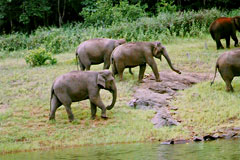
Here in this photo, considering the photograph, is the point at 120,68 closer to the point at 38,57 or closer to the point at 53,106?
the point at 53,106

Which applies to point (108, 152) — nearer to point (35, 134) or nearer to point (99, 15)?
point (35, 134)

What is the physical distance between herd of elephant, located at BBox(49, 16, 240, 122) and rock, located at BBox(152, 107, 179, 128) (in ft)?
4.07

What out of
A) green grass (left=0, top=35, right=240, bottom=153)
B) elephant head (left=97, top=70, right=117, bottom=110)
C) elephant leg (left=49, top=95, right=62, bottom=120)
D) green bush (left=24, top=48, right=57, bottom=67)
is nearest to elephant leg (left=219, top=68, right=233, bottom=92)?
green grass (left=0, top=35, right=240, bottom=153)

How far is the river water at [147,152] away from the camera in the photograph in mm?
10289

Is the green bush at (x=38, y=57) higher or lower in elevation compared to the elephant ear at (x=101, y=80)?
lower

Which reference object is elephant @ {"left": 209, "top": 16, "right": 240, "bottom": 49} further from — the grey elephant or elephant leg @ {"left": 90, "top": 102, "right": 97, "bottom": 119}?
elephant leg @ {"left": 90, "top": 102, "right": 97, "bottom": 119}

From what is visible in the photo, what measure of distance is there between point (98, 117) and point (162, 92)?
2.86 meters

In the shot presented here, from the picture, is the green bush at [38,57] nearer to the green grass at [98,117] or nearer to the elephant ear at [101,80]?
the green grass at [98,117]

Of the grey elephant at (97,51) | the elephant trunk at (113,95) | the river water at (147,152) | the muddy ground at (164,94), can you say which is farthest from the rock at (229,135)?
the grey elephant at (97,51)

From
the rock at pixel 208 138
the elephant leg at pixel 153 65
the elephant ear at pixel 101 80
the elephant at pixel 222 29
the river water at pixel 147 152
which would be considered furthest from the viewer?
the elephant at pixel 222 29

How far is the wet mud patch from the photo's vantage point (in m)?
14.6

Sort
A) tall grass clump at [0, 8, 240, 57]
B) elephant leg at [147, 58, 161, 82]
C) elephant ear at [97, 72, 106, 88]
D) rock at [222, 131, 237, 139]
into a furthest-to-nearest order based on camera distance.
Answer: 1. tall grass clump at [0, 8, 240, 57]
2. elephant leg at [147, 58, 161, 82]
3. elephant ear at [97, 72, 106, 88]
4. rock at [222, 131, 237, 139]

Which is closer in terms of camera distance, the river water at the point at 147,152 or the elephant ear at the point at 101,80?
the river water at the point at 147,152

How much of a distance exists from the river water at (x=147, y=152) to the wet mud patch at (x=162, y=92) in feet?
6.90
